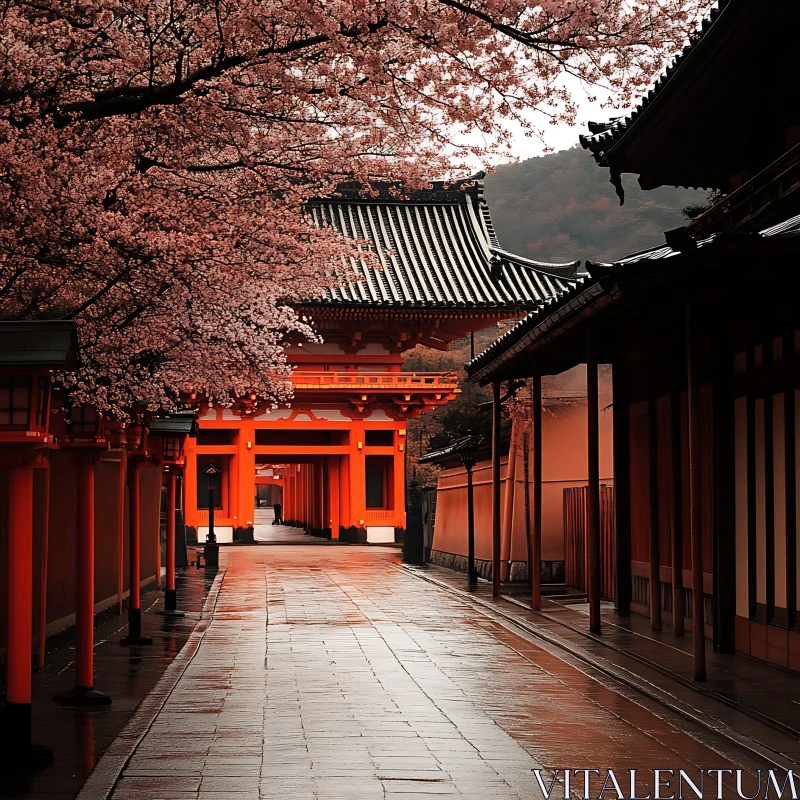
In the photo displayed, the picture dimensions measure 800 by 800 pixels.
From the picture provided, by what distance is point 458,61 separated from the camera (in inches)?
313

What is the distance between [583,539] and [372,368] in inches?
749

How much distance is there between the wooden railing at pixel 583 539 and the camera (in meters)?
17.1

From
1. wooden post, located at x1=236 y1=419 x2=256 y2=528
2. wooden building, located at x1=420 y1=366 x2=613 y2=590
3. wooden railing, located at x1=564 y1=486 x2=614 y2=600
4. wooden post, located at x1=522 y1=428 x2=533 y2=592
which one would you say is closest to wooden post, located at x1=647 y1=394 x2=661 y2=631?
wooden railing, located at x1=564 y1=486 x2=614 y2=600

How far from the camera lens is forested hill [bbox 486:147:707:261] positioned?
74.2 meters

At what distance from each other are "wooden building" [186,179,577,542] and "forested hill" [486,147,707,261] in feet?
115

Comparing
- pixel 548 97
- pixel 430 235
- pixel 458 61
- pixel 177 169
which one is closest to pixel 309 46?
pixel 458 61

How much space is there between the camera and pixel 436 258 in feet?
124

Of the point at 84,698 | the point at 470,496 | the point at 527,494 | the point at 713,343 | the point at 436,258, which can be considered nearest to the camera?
the point at 84,698

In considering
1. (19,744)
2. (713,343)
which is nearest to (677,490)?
(713,343)

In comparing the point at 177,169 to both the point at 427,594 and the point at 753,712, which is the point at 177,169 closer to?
the point at 753,712

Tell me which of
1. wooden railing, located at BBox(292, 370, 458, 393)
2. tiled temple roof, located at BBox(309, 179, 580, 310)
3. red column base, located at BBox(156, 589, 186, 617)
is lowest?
red column base, located at BBox(156, 589, 186, 617)

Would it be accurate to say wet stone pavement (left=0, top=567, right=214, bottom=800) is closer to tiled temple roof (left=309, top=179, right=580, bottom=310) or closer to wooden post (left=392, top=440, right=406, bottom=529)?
tiled temple roof (left=309, top=179, right=580, bottom=310)

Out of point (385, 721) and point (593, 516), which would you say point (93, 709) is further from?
point (593, 516)

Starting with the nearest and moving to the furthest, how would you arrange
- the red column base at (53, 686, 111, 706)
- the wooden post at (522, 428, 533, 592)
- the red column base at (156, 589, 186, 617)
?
the red column base at (53, 686, 111, 706) → the red column base at (156, 589, 186, 617) → the wooden post at (522, 428, 533, 592)
